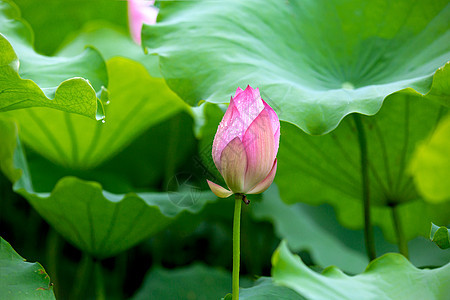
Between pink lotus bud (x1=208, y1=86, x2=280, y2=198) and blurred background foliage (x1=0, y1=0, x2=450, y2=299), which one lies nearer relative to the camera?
pink lotus bud (x1=208, y1=86, x2=280, y2=198)

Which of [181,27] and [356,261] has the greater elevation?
[181,27]

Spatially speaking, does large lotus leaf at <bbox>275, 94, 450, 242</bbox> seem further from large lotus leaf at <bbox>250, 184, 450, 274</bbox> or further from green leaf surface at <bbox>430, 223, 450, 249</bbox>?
green leaf surface at <bbox>430, 223, 450, 249</bbox>

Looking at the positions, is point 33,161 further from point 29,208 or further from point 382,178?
point 382,178

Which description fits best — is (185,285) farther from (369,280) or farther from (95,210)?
(369,280)

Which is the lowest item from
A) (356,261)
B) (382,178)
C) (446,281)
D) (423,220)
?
(356,261)

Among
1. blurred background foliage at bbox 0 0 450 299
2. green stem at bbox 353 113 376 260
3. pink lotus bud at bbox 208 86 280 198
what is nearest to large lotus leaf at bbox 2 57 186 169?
blurred background foliage at bbox 0 0 450 299

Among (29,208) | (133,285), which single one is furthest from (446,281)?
(29,208)
